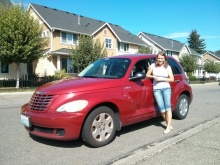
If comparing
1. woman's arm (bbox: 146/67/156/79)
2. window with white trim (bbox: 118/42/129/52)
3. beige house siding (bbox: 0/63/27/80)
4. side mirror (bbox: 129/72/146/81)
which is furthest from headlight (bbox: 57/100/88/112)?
window with white trim (bbox: 118/42/129/52)

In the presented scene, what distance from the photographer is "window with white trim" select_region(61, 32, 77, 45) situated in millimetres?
30344

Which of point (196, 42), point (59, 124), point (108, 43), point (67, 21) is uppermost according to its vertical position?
point (196, 42)

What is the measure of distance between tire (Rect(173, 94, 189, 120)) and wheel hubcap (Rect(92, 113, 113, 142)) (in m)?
2.80

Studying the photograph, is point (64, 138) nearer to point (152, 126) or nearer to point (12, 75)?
point (152, 126)

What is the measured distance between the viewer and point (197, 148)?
15.7ft

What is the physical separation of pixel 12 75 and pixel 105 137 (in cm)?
2305

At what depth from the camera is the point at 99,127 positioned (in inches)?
193

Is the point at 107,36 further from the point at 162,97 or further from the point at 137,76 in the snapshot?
the point at 137,76

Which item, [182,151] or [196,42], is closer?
[182,151]

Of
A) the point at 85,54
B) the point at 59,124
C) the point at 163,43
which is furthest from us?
the point at 163,43

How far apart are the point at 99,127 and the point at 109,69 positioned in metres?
1.52

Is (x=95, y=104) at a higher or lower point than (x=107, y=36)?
lower

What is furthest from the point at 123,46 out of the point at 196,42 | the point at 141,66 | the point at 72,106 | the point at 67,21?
the point at 196,42

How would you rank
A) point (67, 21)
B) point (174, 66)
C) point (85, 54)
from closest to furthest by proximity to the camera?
point (174, 66), point (85, 54), point (67, 21)
